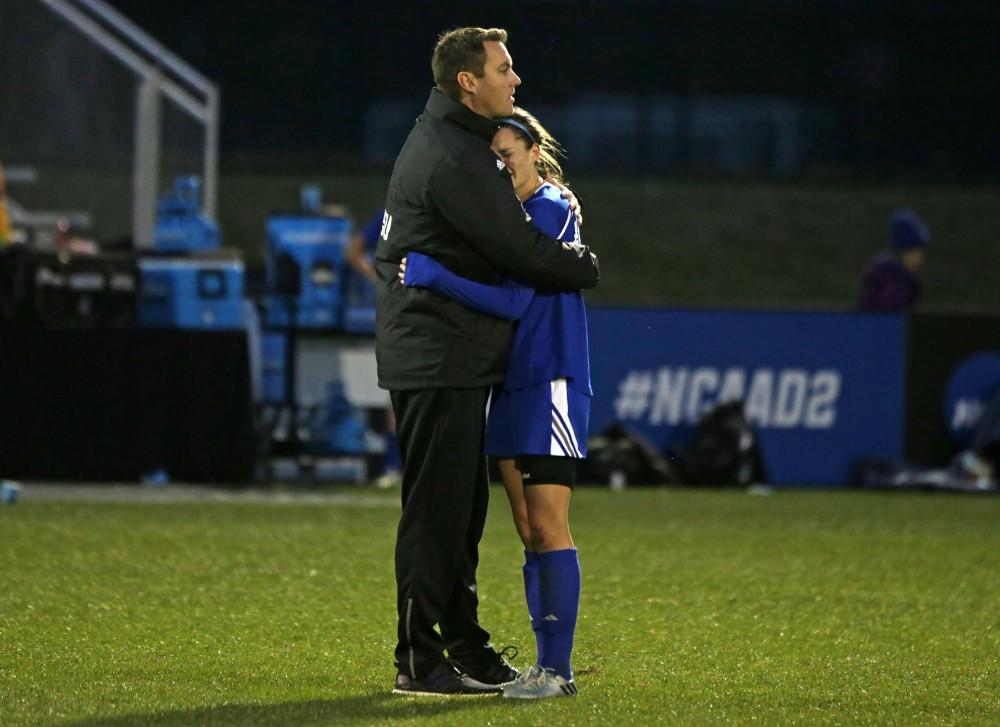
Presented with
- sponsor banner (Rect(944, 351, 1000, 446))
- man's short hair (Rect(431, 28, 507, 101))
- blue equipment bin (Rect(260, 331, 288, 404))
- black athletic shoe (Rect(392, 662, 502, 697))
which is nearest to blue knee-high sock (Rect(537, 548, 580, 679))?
black athletic shoe (Rect(392, 662, 502, 697))

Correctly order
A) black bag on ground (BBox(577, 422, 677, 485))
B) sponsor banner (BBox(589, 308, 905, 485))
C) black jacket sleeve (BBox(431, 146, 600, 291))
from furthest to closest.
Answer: sponsor banner (BBox(589, 308, 905, 485)), black bag on ground (BBox(577, 422, 677, 485)), black jacket sleeve (BBox(431, 146, 600, 291))

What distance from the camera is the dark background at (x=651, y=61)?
3303cm

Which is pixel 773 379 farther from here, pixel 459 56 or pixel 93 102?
pixel 459 56

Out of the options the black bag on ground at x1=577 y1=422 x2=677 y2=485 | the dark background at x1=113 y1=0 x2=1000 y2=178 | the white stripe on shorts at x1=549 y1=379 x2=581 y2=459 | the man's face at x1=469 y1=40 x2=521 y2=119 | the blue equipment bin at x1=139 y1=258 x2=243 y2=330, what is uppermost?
the dark background at x1=113 y1=0 x2=1000 y2=178

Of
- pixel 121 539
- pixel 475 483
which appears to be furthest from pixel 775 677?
pixel 121 539

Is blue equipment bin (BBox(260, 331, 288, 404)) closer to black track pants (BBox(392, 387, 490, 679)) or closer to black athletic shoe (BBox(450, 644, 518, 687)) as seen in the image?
black athletic shoe (BBox(450, 644, 518, 687))

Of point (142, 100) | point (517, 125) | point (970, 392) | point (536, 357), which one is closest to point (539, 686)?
point (536, 357)

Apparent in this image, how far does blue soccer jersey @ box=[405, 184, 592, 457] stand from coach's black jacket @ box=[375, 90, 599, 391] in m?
0.05

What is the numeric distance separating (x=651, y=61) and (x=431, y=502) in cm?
2877

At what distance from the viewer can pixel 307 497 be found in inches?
517

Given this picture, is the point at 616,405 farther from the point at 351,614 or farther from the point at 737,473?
the point at 351,614

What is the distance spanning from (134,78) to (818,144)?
65.8ft

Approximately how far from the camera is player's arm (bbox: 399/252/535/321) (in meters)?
5.82

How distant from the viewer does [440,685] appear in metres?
5.96
